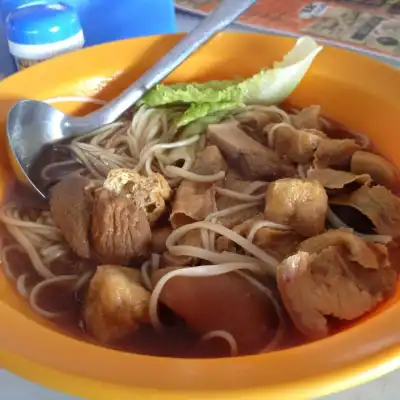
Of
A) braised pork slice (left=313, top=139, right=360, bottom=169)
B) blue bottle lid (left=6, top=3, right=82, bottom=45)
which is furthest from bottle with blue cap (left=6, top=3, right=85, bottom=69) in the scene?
braised pork slice (left=313, top=139, right=360, bottom=169)

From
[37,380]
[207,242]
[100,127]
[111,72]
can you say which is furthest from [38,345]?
[111,72]

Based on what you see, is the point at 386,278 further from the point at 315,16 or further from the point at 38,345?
the point at 315,16

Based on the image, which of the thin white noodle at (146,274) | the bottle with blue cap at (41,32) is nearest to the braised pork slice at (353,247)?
the thin white noodle at (146,274)

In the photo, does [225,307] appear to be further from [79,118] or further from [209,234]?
[79,118]

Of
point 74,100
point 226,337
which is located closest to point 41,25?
point 74,100

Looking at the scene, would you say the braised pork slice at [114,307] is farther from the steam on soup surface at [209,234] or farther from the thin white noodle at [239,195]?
the thin white noodle at [239,195]

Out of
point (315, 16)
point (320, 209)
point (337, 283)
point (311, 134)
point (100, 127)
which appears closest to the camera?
point (337, 283)
